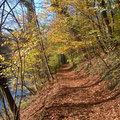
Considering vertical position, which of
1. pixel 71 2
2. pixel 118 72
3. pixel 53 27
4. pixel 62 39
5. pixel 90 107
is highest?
pixel 71 2

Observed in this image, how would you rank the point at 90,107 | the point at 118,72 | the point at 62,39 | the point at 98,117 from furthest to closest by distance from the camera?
the point at 62,39 → the point at 118,72 → the point at 90,107 → the point at 98,117

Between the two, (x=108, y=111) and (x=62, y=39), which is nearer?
(x=108, y=111)

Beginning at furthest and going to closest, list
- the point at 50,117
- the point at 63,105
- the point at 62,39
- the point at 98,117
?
1. the point at 62,39
2. the point at 63,105
3. the point at 50,117
4. the point at 98,117

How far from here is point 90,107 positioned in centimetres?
446

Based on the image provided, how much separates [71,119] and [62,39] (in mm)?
8226

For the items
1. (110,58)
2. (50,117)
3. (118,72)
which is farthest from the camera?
(110,58)

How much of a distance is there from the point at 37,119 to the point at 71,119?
139 cm

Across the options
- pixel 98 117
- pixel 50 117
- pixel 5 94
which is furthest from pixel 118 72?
pixel 5 94

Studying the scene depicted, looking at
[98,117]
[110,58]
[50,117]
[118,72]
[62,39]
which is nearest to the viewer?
[98,117]

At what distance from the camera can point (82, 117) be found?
3.87m

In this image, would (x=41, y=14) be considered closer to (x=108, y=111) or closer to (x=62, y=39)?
(x=62, y=39)

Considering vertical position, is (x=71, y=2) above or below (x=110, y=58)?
above

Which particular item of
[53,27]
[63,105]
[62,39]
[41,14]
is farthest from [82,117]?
[62,39]

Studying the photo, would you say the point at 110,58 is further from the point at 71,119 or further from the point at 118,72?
the point at 71,119
